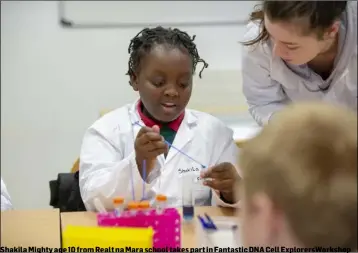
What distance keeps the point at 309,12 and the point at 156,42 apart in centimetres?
30

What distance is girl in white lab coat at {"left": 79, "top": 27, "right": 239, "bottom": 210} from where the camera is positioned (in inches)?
31.2

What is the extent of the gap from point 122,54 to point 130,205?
0.33 meters

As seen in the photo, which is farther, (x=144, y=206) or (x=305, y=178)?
(x=144, y=206)

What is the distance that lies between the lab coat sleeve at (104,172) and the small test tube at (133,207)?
0.04 m

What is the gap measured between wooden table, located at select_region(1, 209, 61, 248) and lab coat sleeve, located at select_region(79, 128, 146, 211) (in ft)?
0.23

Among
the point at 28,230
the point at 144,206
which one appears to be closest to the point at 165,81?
the point at 144,206

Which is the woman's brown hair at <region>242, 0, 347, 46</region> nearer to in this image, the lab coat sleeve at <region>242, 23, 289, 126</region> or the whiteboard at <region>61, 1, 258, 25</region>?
the lab coat sleeve at <region>242, 23, 289, 126</region>

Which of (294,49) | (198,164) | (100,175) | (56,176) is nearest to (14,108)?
(56,176)

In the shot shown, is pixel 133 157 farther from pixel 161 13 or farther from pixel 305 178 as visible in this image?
pixel 161 13

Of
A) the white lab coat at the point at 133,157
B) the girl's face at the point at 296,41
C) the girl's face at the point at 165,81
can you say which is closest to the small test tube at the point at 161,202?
the white lab coat at the point at 133,157

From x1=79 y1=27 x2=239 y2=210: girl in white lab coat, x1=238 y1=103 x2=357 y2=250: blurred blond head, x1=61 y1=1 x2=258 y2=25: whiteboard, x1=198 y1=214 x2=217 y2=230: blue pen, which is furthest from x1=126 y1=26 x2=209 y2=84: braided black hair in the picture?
x1=238 y1=103 x2=357 y2=250: blurred blond head

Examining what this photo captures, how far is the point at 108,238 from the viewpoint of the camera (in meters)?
0.64

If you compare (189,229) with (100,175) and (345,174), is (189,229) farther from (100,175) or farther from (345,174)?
(345,174)

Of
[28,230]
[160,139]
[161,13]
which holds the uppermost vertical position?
[161,13]
